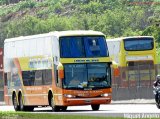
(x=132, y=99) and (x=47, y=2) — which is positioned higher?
(x=47, y=2)

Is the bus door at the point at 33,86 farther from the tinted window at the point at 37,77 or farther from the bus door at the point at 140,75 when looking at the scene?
the bus door at the point at 140,75

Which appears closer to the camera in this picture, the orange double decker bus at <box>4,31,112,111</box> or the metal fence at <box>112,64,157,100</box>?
the orange double decker bus at <box>4,31,112,111</box>

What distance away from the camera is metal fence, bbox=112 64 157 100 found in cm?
6128

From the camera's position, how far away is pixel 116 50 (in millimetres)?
72938

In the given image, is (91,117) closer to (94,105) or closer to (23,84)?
(94,105)

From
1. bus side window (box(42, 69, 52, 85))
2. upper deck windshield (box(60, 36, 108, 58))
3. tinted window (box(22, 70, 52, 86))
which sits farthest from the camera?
tinted window (box(22, 70, 52, 86))

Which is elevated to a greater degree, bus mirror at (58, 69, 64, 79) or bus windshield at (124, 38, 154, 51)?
bus windshield at (124, 38, 154, 51)

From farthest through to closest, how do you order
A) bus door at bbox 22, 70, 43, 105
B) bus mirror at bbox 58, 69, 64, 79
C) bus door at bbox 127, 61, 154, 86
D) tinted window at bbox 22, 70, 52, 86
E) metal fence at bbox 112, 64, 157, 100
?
bus door at bbox 127, 61, 154, 86
metal fence at bbox 112, 64, 157, 100
bus door at bbox 22, 70, 43, 105
tinted window at bbox 22, 70, 52, 86
bus mirror at bbox 58, 69, 64, 79

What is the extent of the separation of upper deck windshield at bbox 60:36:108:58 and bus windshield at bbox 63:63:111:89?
0.57m

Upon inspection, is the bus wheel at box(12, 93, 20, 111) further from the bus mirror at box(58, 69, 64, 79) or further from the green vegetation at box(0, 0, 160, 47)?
the green vegetation at box(0, 0, 160, 47)

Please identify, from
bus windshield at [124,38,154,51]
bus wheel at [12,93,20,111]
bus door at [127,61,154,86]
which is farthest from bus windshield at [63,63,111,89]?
bus windshield at [124,38,154,51]

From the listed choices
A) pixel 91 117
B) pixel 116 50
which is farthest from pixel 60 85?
pixel 116 50

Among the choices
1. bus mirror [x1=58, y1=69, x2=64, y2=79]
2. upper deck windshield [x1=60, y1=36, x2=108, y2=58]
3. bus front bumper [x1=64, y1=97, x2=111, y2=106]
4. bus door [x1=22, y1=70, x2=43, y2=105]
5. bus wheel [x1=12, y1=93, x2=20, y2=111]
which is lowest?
bus wheel [x1=12, y1=93, x2=20, y2=111]

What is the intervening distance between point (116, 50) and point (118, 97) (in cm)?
936
